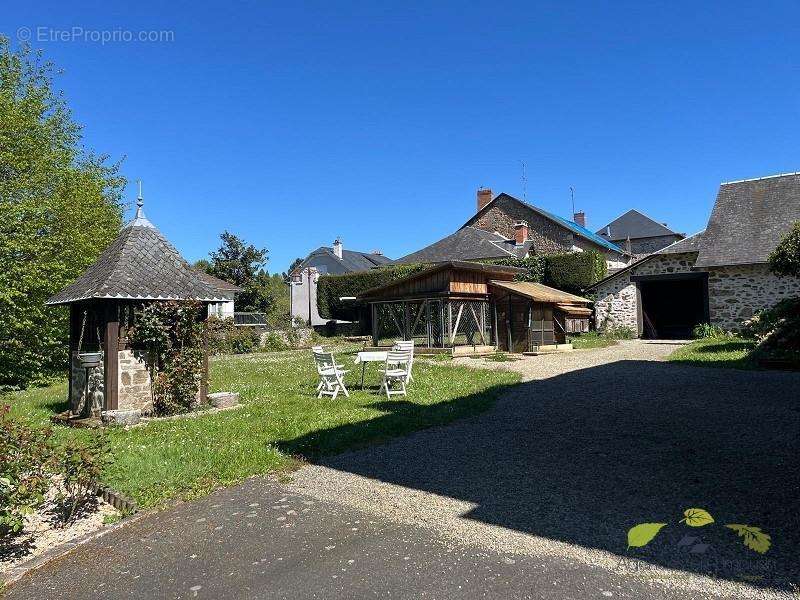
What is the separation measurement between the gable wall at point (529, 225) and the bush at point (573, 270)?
25.0 ft

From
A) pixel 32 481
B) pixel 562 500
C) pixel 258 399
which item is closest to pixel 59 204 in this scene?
pixel 258 399

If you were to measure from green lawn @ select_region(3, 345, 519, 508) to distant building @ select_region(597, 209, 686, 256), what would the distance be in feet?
132

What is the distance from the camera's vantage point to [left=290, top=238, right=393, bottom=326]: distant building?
142 ft

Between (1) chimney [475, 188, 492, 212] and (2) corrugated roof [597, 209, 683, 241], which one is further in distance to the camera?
(2) corrugated roof [597, 209, 683, 241]

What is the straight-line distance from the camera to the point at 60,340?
16531 mm

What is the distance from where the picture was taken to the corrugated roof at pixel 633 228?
47.9 meters

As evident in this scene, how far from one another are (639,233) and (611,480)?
48.2m

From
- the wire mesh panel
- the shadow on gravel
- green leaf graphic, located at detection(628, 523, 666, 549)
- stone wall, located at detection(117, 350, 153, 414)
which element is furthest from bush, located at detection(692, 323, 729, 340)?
stone wall, located at detection(117, 350, 153, 414)

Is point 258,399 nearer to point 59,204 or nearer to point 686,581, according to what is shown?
point 686,581

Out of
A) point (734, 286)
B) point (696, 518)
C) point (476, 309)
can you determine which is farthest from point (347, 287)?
point (696, 518)

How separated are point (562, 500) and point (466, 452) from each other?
186cm

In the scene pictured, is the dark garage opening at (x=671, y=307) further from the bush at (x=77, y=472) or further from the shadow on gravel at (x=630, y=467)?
the bush at (x=77, y=472)

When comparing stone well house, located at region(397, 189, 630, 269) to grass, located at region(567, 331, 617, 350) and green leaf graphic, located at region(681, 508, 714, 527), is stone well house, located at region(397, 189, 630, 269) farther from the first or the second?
green leaf graphic, located at region(681, 508, 714, 527)

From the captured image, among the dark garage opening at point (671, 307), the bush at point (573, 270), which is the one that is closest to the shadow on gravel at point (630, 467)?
the dark garage opening at point (671, 307)
